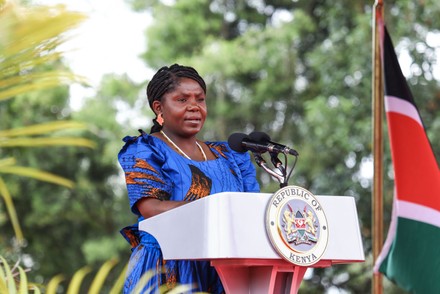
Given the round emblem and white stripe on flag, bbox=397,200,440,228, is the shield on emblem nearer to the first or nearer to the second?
the round emblem

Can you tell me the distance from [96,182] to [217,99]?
7.03 feet

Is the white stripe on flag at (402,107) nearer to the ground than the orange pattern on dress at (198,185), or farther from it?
farther from it

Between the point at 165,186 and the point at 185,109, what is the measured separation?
10.2 inches

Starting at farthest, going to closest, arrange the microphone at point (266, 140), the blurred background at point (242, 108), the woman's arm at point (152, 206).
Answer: the blurred background at point (242, 108) → the woman's arm at point (152, 206) → the microphone at point (266, 140)

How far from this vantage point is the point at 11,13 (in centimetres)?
108

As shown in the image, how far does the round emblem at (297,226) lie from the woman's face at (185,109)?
22.0 inches

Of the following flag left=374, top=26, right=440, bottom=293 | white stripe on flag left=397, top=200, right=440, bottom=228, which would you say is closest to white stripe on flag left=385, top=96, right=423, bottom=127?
flag left=374, top=26, right=440, bottom=293

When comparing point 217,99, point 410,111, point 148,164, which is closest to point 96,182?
point 217,99

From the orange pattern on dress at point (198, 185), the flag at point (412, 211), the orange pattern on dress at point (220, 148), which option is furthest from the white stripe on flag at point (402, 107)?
the orange pattern on dress at point (198, 185)

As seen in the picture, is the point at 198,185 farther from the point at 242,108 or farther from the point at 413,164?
the point at 242,108

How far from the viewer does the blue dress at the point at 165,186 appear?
258 centimetres

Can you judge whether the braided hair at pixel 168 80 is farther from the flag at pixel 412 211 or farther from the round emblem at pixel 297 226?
the flag at pixel 412 211

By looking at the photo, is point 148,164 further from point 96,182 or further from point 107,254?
point 96,182

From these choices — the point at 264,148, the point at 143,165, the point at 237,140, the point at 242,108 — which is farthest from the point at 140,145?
the point at 242,108
